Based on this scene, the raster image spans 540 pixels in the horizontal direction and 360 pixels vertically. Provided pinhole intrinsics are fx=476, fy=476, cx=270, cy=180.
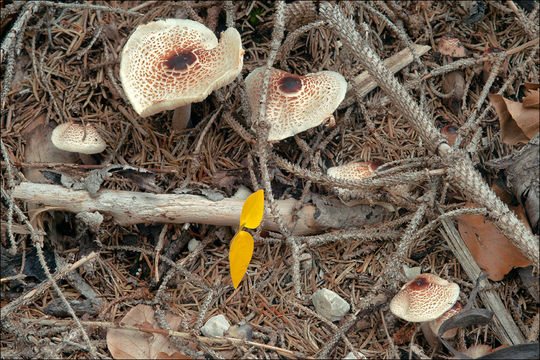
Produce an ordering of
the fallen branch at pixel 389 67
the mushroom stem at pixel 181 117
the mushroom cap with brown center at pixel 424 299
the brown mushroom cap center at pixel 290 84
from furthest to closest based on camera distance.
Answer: the fallen branch at pixel 389 67
the mushroom stem at pixel 181 117
the brown mushroom cap center at pixel 290 84
the mushroom cap with brown center at pixel 424 299

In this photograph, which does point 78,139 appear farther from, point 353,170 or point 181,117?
point 353,170

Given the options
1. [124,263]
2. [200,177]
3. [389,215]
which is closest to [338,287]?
[389,215]

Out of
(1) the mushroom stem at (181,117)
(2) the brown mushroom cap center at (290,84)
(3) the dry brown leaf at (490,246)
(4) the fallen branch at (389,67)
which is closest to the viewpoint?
(3) the dry brown leaf at (490,246)

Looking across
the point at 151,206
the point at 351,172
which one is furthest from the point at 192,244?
the point at 351,172

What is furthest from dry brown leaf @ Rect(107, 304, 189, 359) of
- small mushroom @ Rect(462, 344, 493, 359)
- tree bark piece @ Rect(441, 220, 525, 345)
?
tree bark piece @ Rect(441, 220, 525, 345)

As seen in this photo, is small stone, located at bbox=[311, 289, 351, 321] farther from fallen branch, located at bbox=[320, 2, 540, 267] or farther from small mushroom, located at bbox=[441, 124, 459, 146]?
small mushroom, located at bbox=[441, 124, 459, 146]

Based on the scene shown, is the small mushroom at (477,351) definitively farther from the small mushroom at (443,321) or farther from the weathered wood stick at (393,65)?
the weathered wood stick at (393,65)

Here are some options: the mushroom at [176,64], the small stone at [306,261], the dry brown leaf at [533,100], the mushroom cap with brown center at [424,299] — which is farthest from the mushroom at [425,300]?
the mushroom at [176,64]
